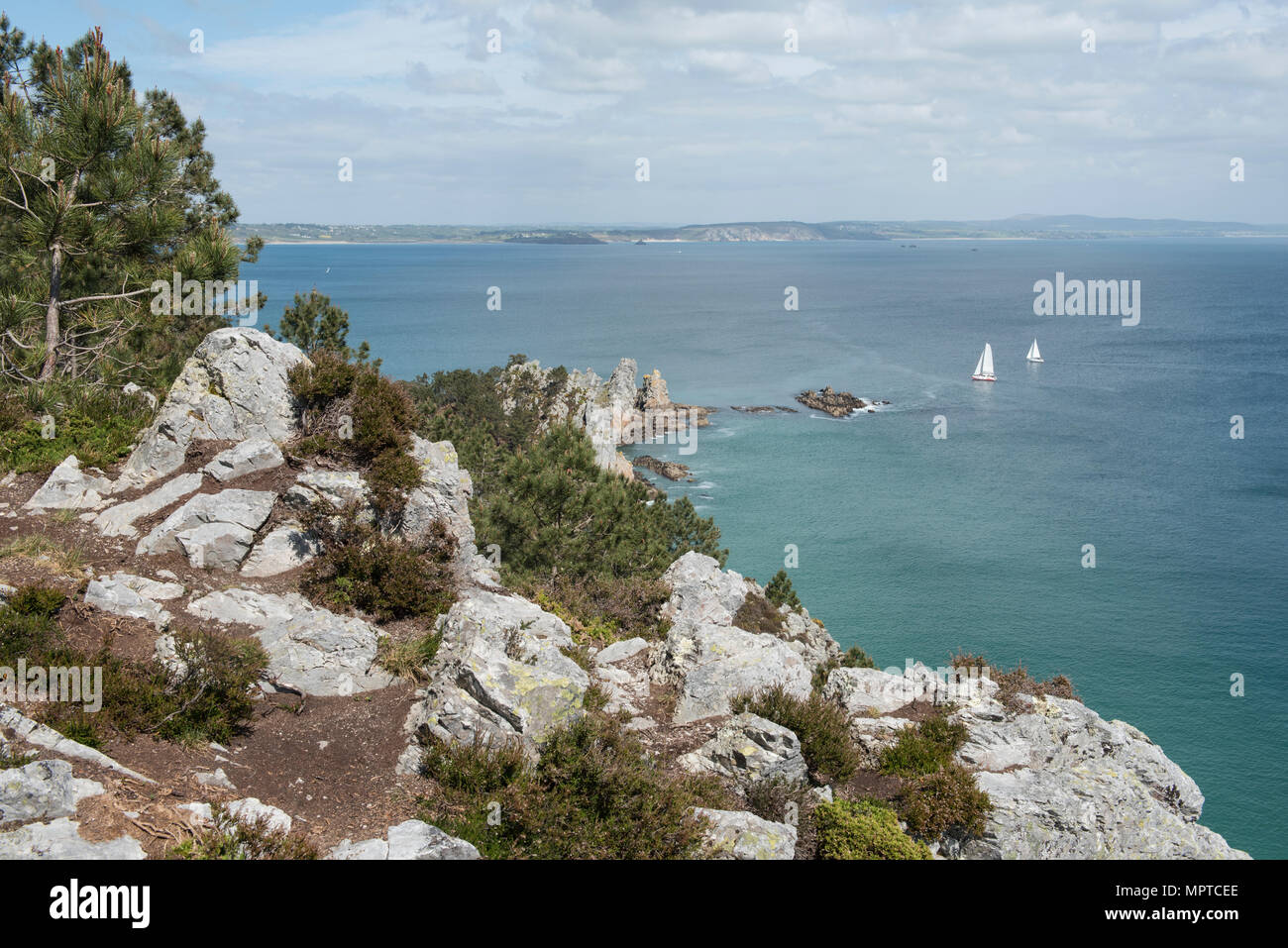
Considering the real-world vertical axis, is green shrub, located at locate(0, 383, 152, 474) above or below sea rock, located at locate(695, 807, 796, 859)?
above

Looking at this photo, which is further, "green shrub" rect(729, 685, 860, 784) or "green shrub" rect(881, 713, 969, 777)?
"green shrub" rect(881, 713, 969, 777)

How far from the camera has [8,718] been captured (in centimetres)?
812

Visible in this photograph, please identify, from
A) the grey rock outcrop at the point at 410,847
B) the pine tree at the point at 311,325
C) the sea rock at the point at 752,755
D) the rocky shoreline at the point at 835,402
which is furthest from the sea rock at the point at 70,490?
the rocky shoreline at the point at 835,402

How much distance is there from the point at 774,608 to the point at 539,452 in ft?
41.6

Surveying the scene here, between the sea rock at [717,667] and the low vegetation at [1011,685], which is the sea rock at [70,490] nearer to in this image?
the sea rock at [717,667]

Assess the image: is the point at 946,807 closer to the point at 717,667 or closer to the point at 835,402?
the point at 717,667

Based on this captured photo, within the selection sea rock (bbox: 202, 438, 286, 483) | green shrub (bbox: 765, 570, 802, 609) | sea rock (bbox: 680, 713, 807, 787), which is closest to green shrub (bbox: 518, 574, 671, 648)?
sea rock (bbox: 680, 713, 807, 787)

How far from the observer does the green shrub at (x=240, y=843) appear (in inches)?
284

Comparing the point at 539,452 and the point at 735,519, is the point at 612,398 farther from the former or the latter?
the point at 539,452

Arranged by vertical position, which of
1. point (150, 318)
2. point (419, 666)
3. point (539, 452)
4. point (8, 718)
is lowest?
point (419, 666)

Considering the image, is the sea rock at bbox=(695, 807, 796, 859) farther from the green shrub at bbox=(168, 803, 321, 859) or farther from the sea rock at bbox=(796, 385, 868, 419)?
the sea rock at bbox=(796, 385, 868, 419)

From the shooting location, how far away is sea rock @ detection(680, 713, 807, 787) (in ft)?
36.5

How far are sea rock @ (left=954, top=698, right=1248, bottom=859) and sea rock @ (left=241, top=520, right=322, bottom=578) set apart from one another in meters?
11.4
